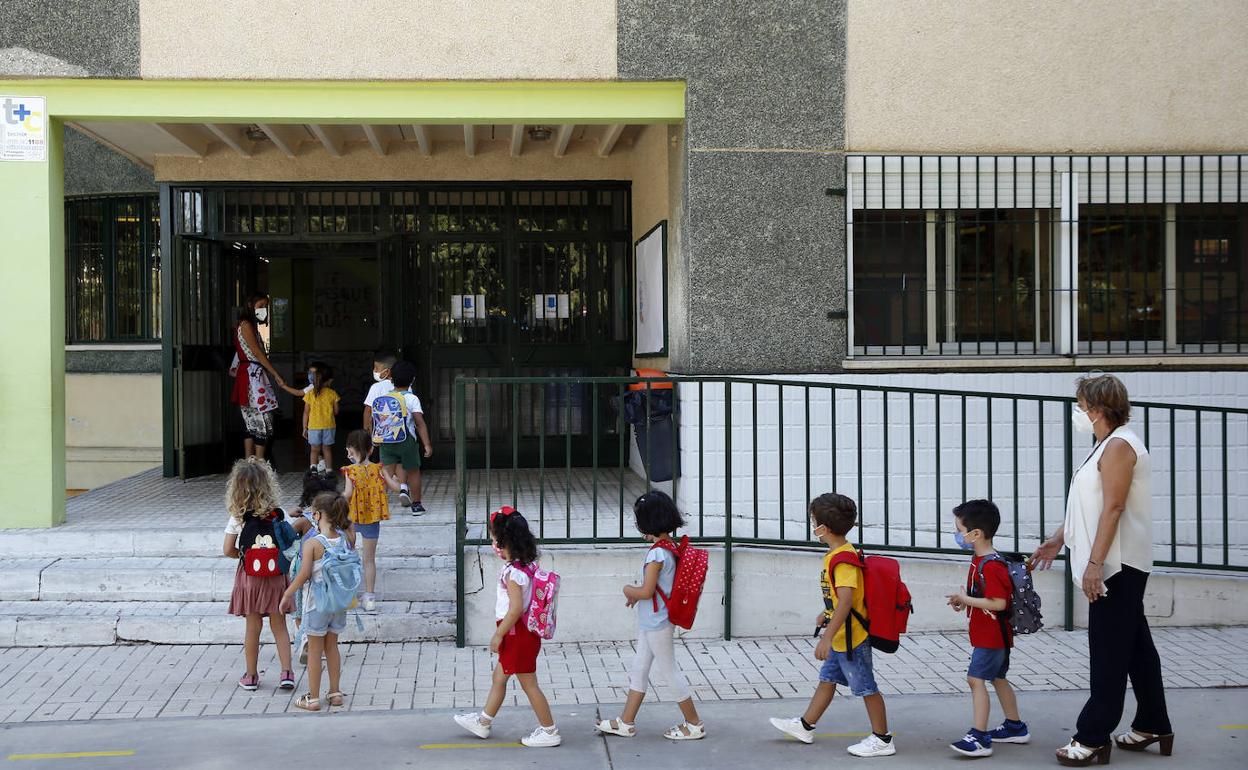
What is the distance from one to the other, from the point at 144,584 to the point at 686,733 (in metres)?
4.00

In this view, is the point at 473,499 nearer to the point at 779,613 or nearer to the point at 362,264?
the point at 779,613

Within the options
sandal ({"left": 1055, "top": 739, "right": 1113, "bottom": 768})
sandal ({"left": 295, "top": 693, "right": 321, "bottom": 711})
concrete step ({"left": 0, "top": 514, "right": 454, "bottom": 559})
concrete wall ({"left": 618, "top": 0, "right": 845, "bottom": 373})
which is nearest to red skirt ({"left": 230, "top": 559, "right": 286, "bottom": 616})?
sandal ({"left": 295, "top": 693, "right": 321, "bottom": 711})

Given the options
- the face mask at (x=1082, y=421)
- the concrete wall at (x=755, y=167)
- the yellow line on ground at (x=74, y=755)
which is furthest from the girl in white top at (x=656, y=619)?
the concrete wall at (x=755, y=167)

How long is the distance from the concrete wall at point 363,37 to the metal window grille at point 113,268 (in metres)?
5.87

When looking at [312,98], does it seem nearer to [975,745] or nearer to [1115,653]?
[975,745]

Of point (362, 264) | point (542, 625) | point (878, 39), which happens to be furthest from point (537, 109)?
point (362, 264)

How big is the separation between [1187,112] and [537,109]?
4.64 meters

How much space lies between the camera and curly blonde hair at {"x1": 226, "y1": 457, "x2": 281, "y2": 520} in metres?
6.48

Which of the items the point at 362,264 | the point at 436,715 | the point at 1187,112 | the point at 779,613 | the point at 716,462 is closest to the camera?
the point at 436,715

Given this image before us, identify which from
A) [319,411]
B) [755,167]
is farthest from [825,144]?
[319,411]

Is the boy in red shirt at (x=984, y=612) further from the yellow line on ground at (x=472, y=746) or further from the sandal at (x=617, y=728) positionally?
the yellow line on ground at (x=472, y=746)

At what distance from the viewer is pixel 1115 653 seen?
17.3ft

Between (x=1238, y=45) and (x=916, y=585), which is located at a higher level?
(x=1238, y=45)

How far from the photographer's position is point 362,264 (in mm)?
17969
